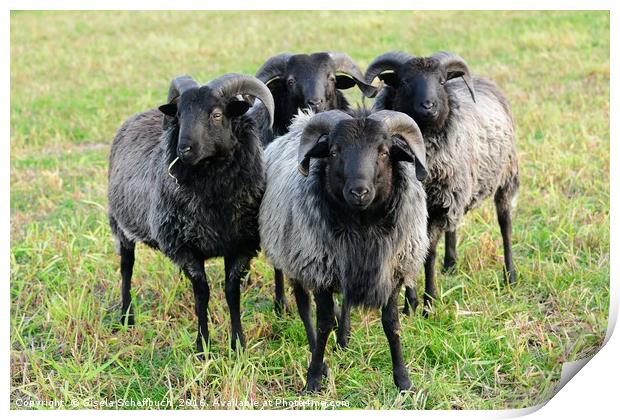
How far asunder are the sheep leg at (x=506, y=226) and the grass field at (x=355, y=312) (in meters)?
0.14

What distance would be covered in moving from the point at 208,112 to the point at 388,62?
1.63 m

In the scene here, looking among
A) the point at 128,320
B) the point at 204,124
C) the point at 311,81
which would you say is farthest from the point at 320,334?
the point at 311,81

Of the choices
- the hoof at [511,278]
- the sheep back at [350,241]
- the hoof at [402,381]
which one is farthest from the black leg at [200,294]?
the hoof at [511,278]

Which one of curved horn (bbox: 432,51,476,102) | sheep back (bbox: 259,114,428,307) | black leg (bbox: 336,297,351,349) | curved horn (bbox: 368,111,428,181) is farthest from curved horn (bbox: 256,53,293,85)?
black leg (bbox: 336,297,351,349)

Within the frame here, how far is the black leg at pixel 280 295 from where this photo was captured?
6.37 m

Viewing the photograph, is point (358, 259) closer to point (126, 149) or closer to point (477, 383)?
point (477, 383)

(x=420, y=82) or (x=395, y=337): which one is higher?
(x=420, y=82)

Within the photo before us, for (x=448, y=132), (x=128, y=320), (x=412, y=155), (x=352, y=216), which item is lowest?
(x=128, y=320)

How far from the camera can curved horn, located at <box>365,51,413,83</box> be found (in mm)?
5977

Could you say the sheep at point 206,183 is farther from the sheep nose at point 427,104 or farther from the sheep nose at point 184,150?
the sheep nose at point 427,104

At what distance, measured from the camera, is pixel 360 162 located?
15.2 ft

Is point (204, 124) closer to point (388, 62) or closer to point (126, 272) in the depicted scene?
point (388, 62)

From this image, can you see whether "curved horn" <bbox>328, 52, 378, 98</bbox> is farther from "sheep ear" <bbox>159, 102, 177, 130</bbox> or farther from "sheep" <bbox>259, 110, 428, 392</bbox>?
"sheep ear" <bbox>159, 102, 177, 130</bbox>

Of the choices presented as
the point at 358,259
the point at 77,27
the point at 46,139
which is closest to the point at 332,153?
the point at 358,259
